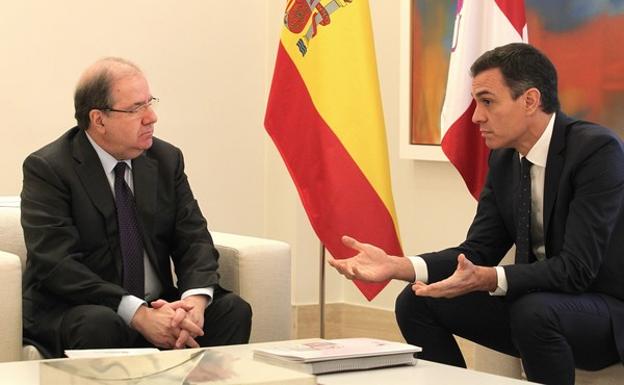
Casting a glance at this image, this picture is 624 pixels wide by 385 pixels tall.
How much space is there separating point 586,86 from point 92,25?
2.25 meters

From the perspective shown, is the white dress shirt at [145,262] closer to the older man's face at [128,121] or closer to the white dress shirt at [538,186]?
the older man's face at [128,121]

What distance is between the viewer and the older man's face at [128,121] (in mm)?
3570

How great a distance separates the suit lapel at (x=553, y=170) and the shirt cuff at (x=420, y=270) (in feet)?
1.35

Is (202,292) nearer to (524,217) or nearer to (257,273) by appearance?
(257,273)

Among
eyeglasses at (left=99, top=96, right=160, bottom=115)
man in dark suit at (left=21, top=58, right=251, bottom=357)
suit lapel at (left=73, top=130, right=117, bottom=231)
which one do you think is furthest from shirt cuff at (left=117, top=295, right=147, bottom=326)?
eyeglasses at (left=99, top=96, right=160, bottom=115)

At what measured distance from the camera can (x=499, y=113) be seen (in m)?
3.48

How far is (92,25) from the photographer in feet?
16.5

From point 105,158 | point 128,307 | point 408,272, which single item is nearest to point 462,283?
point 408,272

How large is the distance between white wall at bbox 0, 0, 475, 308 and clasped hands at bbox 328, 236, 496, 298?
4.95 ft

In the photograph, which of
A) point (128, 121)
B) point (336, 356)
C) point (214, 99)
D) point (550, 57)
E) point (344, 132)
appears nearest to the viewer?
point (336, 356)

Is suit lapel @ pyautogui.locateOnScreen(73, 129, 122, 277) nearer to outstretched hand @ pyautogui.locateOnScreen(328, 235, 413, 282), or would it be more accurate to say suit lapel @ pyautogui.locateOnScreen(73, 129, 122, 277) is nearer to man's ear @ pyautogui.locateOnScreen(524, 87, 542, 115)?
outstretched hand @ pyautogui.locateOnScreen(328, 235, 413, 282)

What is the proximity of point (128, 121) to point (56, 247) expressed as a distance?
476mm

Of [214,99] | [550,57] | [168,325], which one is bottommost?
[168,325]

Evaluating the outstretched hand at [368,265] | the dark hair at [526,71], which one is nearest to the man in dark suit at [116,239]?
the outstretched hand at [368,265]
